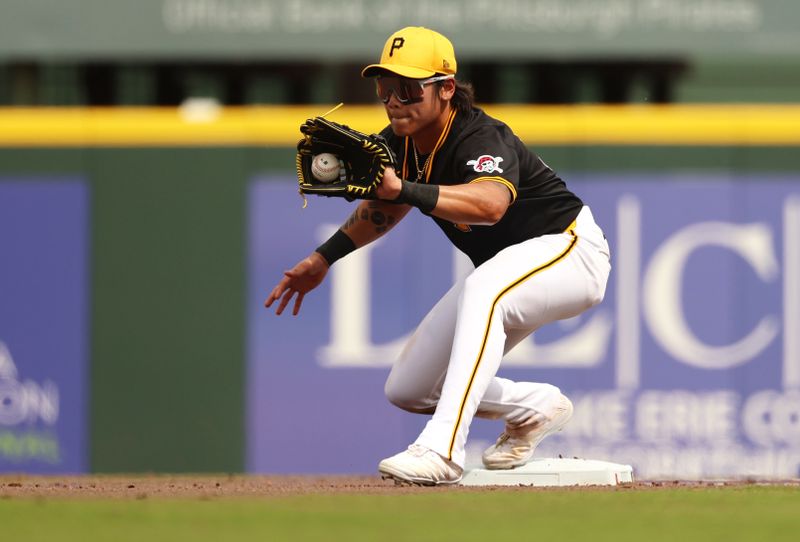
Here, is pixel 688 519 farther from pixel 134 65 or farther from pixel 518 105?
pixel 134 65

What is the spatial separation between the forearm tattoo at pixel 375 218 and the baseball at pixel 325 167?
1.94 feet

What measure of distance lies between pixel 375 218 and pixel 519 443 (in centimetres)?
89

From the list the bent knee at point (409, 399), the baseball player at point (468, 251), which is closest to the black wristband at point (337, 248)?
the baseball player at point (468, 251)

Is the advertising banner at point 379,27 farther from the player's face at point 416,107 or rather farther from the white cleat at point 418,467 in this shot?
the white cleat at point 418,467

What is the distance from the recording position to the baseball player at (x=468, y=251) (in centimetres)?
498

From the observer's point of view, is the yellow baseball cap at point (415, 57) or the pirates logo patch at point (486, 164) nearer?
the pirates logo patch at point (486, 164)

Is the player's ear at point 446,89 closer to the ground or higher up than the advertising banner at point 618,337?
higher up

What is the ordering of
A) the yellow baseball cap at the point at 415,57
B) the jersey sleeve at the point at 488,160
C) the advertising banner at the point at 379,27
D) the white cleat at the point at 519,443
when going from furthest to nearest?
1. the advertising banner at the point at 379,27
2. the white cleat at the point at 519,443
3. the yellow baseball cap at the point at 415,57
4. the jersey sleeve at the point at 488,160

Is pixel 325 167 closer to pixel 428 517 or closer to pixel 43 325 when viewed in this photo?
pixel 428 517

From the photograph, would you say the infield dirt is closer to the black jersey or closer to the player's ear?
the black jersey

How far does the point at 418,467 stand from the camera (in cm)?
492

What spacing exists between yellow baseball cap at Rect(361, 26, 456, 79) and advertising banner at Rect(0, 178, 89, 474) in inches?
169

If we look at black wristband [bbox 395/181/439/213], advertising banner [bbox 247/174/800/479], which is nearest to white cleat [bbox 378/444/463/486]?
black wristband [bbox 395/181/439/213]

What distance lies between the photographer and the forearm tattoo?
18.7 ft
